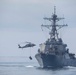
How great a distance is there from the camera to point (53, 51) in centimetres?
11825

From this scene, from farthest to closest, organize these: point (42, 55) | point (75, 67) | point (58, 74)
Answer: point (75, 67), point (42, 55), point (58, 74)

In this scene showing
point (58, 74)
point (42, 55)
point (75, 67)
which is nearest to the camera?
point (58, 74)

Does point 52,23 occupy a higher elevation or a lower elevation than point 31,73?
higher

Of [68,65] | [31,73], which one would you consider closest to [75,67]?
[68,65]

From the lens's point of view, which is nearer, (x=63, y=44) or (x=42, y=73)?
(x=42, y=73)

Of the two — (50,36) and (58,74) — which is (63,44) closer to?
(50,36)

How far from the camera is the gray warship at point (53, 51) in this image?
11769 centimetres

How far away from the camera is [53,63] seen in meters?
119

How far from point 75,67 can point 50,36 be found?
33.2 feet

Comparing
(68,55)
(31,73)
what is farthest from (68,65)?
(31,73)

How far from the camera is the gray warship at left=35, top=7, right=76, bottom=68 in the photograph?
11769 cm

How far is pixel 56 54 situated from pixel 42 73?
18196mm

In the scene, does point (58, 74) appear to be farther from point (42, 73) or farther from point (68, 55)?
point (68, 55)

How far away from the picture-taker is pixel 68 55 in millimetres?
121500
